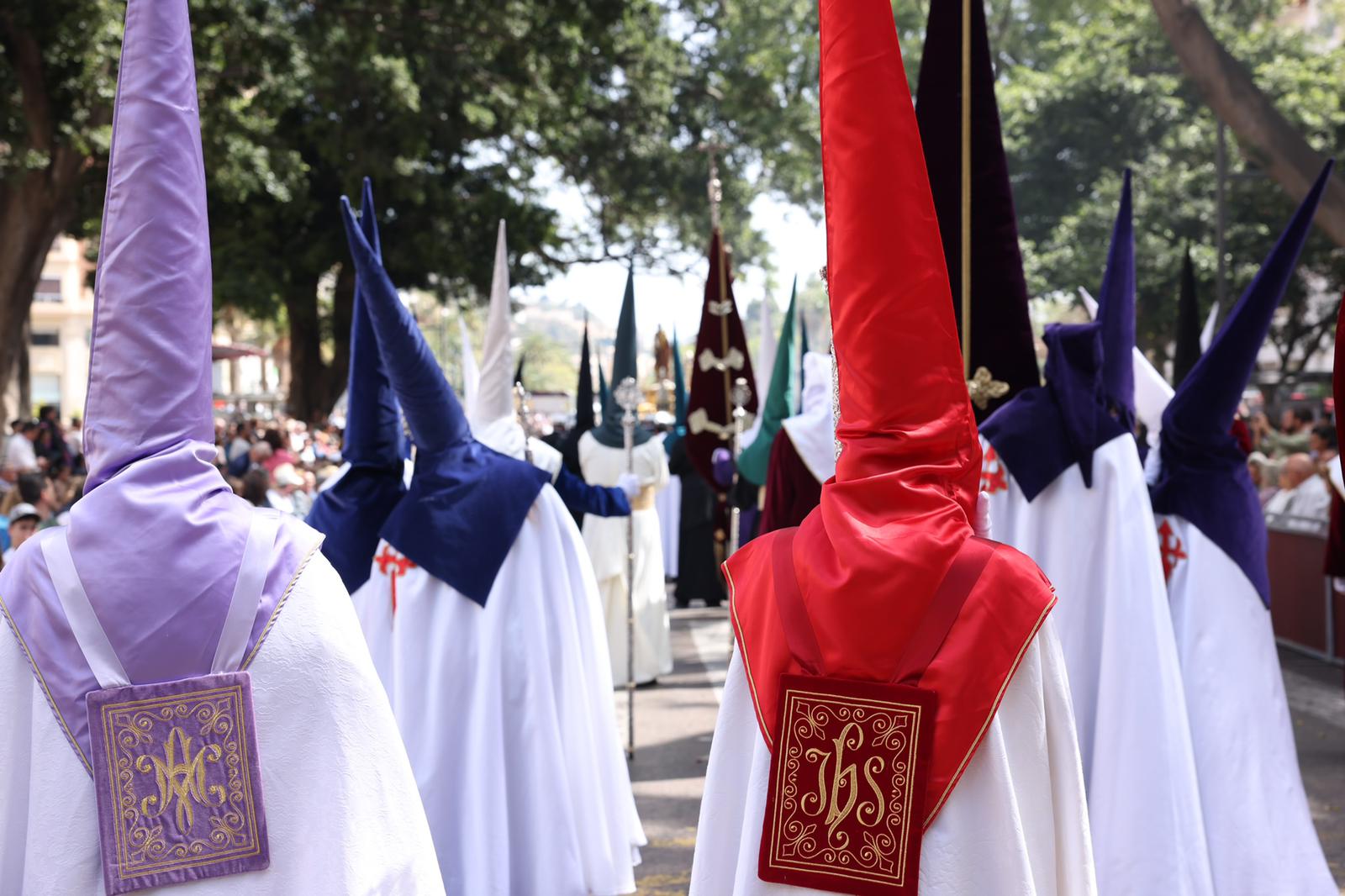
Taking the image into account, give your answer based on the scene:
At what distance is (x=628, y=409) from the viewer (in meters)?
8.34

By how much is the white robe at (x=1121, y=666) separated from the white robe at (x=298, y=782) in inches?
101

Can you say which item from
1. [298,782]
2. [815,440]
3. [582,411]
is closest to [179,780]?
[298,782]

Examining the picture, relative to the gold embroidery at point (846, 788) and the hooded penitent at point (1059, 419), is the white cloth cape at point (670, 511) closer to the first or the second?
the hooded penitent at point (1059, 419)

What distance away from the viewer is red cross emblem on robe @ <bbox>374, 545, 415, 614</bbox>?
565 cm

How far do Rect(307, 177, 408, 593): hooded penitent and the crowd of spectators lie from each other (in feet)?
0.94

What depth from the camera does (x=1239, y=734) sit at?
5.22m

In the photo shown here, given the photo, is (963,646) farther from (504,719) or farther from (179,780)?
(504,719)

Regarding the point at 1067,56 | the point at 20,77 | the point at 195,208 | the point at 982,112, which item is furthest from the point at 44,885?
the point at 1067,56

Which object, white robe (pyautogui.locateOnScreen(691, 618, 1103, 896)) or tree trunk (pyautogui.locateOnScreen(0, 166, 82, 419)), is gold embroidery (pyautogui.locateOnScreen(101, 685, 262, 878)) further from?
tree trunk (pyautogui.locateOnScreen(0, 166, 82, 419))

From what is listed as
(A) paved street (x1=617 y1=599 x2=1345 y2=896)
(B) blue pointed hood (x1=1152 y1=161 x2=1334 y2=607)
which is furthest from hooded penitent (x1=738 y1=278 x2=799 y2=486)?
(B) blue pointed hood (x1=1152 y1=161 x2=1334 y2=607)

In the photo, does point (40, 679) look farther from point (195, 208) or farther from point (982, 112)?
point (982, 112)

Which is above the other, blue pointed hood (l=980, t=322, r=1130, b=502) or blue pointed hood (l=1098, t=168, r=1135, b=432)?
blue pointed hood (l=1098, t=168, r=1135, b=432)

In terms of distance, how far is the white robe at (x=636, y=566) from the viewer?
10.4 metres

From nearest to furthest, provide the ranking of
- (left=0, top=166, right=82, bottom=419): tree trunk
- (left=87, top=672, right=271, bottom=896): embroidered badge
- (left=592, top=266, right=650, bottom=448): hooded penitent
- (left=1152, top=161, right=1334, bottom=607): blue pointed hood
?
(left=87, top=672, right=271, bottom=896): embroidered badge, (left=1152, top=161, right=1334, bottom=607): blue pointed hood, (left=592, top=266, right=650, bottom=448): hooded penitent, (left=0, top=166, right=82, bottom=419): tree trunk
